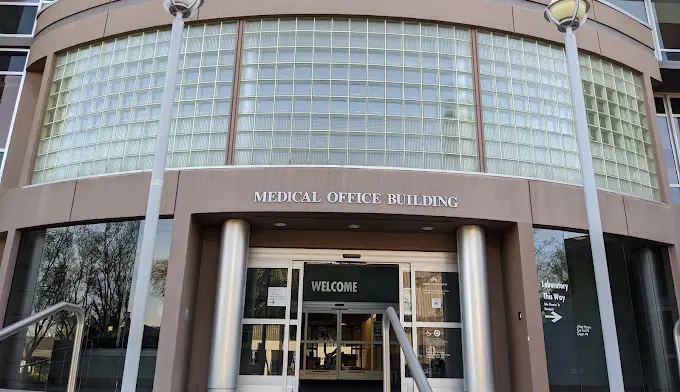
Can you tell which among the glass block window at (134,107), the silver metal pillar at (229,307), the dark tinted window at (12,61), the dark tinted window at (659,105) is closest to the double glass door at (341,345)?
the silver metal pillar at (229,307)

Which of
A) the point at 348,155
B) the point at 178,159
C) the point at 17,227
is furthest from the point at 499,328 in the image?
the point at 17,227

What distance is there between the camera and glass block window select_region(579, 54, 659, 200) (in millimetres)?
12109

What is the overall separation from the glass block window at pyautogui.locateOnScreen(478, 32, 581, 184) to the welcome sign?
3.38 m

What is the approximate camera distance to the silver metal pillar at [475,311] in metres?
10.4

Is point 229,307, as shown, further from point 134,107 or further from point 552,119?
point 552,119

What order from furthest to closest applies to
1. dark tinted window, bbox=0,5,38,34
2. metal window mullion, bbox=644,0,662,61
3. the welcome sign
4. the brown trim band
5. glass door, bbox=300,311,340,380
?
metal window mullion, bbox=644,0,662,61 < dark tinted window, bbox=0,5,38,34 < glass door, bbox=300,311,340,380 < the welcome sign < the brown trim band

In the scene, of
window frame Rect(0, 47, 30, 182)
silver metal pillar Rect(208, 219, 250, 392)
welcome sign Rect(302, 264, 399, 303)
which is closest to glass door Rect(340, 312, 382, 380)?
welcome sign Rect(302, 264, 399, 303)

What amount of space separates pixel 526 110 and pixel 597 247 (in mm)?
5916

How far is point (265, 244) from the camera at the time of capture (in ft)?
38.3

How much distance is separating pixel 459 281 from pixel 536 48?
18.7ft

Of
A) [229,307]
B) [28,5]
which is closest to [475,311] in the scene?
[229,307]

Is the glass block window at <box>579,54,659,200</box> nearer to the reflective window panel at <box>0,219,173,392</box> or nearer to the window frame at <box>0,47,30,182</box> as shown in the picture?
the reflective window panel at <box>0,219,173,392</box>

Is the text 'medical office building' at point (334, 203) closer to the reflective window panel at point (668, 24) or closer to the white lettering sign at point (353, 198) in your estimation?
the white lettering sign at point (353, 198)

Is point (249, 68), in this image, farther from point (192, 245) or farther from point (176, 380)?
point (176, 380)
